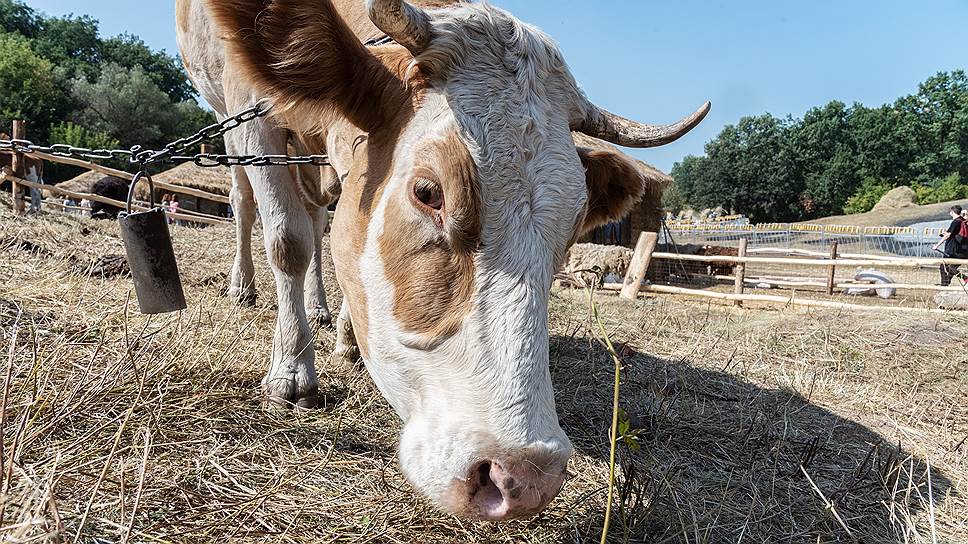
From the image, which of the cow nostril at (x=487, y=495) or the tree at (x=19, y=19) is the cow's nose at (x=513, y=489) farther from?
the tree at (x=19, y=19)

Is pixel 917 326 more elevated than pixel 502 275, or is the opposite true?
pixel 502 275

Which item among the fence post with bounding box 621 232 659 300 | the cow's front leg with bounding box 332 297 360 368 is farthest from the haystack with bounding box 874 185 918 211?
the cow's front leg with bounding box 332 297 360 368

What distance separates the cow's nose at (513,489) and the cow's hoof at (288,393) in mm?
1553

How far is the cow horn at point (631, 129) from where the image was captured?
7.30 ft

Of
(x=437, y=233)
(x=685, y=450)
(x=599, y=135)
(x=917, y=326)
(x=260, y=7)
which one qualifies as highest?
(x=260, y=7)

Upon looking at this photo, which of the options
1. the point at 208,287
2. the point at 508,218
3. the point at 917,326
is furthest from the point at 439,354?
the point at 917,326

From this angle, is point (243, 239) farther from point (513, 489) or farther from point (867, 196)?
point (867, 196)

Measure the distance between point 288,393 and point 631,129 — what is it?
77.3 inches

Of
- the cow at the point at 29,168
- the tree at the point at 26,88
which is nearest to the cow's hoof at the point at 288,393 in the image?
the cow at the point at 29,168

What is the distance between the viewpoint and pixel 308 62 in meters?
1.87

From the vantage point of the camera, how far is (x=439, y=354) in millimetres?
1699

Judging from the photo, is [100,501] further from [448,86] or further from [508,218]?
[448,86]

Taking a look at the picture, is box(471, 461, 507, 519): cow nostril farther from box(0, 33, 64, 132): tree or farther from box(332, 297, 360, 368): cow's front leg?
box(0, 33, 64, 132): tree

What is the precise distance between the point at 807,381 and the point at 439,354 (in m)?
4.02
